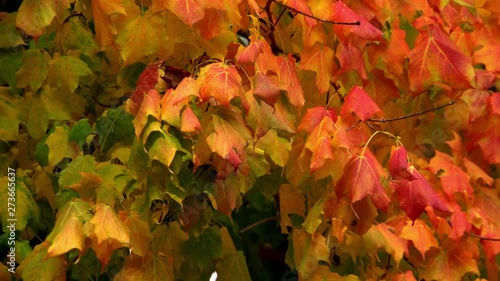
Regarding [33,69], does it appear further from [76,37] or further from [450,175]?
[450,175]

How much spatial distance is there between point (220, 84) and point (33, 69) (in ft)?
3.25

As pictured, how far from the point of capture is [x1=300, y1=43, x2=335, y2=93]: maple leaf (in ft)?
9.68

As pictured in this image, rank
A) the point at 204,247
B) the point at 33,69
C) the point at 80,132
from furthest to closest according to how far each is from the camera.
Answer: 1. the point at 33,69
2. the point at 80,132
3. the point at 204,247

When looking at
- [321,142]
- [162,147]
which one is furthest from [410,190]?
[162,147]

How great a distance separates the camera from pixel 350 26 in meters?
2.79

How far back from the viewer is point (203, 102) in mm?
2463

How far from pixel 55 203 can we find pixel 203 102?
2.92ft

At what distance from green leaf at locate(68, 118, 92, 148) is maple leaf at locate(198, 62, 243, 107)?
0.67m

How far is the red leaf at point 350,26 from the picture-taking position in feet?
9.12

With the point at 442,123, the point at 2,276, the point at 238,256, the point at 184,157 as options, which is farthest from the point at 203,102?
the point at 442,123

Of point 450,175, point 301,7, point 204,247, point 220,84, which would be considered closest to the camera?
point 220,84

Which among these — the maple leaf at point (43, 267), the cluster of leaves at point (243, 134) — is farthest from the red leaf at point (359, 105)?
the maple leaf at point (43, 267)

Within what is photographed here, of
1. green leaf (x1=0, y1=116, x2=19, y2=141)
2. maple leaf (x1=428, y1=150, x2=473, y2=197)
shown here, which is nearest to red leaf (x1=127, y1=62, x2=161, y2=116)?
green leaf (x1=0, y1=116, x2=19, y2=141)

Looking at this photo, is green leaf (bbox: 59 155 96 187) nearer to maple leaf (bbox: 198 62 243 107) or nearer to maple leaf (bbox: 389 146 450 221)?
maple leaf (bbox: 198 62 243 107)
